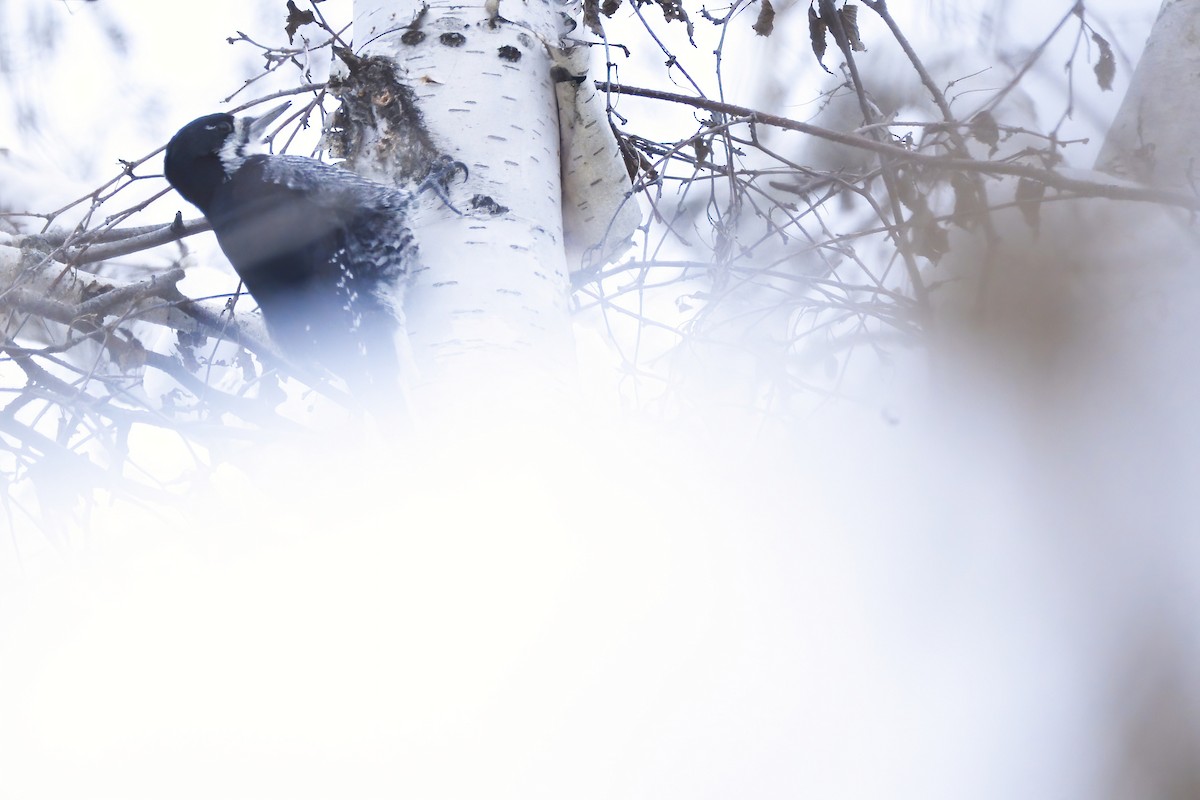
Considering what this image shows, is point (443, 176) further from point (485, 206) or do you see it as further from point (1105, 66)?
point (1105, 66)

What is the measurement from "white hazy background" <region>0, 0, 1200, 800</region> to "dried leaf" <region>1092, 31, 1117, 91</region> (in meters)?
0.32

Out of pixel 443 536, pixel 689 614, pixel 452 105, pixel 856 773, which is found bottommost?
pixel 856 773

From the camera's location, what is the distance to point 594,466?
1.40m

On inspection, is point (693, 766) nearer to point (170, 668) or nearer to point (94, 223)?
point (170, 668)

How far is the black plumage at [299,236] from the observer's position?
2277mm

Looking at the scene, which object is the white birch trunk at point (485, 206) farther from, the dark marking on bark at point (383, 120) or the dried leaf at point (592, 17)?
the dried leaf at point (592, 17)

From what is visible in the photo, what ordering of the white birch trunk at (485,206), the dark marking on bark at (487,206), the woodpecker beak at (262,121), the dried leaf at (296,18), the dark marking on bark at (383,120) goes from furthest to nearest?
1. the woodpecker beak at (262,121)
2. the dried leaf at (296,18)
3. the dark marking on bark at (383,120)
4. the dark marking on bark at (487,206)
5. the white birch trunk at (485,206)

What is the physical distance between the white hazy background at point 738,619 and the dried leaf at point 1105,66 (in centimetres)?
32

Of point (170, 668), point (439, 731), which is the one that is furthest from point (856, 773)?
point (170, 668)

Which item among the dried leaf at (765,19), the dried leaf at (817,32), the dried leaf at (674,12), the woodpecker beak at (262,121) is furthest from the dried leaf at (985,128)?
the woodpecker beak at (262,121)

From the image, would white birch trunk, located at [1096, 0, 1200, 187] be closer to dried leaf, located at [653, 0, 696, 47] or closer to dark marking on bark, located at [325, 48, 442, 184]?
dried leaf, located at [653, 0, 696, 47]

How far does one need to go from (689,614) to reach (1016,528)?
0.65 meters

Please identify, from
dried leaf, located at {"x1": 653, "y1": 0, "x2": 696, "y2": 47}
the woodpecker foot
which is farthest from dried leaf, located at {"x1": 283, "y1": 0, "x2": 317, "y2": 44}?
dried leaf, located at {"x1": 653, "y1": 0, "x2": 696, "y2": 47}

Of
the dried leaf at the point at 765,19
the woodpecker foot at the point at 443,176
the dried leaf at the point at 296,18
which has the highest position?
the dried leaf at the point at 296,18
